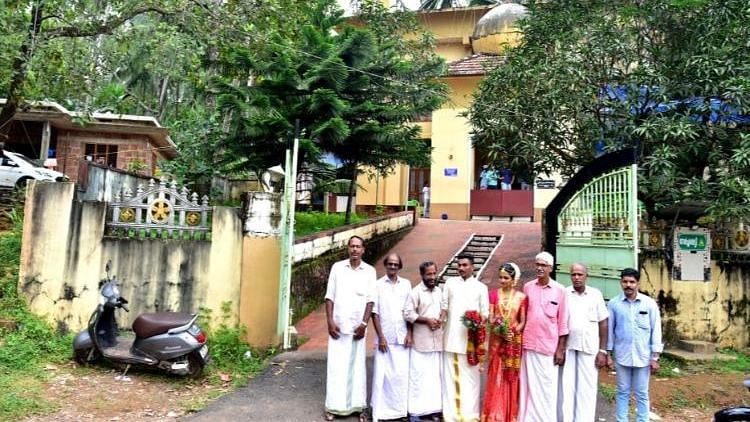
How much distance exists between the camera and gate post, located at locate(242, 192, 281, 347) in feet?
22.7

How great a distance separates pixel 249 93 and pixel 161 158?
11474 millimetres

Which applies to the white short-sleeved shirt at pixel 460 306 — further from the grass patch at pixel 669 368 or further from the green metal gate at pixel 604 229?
the grass patch at pixel 669 368

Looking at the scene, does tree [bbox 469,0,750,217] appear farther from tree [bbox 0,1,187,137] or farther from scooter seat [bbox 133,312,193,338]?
tree [bbox 0,1,187,137]

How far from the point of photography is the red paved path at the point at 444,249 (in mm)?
8242

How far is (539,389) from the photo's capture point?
16.2 ft

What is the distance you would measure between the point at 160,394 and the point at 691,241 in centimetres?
713

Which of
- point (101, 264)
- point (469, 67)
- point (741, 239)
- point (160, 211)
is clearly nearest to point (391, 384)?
point (160, 211)

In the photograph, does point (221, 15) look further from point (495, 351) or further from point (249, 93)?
point (495, 351)

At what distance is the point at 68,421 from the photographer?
504 centimetres

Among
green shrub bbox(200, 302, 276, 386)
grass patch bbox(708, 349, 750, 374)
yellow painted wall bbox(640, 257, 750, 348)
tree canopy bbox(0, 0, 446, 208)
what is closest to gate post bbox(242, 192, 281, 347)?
green shrub bbox(200, 302, 276, 386)

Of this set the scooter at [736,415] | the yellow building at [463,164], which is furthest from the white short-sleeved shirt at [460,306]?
the yellow building at [463,164]

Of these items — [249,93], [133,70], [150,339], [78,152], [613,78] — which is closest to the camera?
[150,339]

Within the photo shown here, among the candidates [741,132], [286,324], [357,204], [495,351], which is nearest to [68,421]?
[286,324]

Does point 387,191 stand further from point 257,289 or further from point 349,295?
point 349,295
